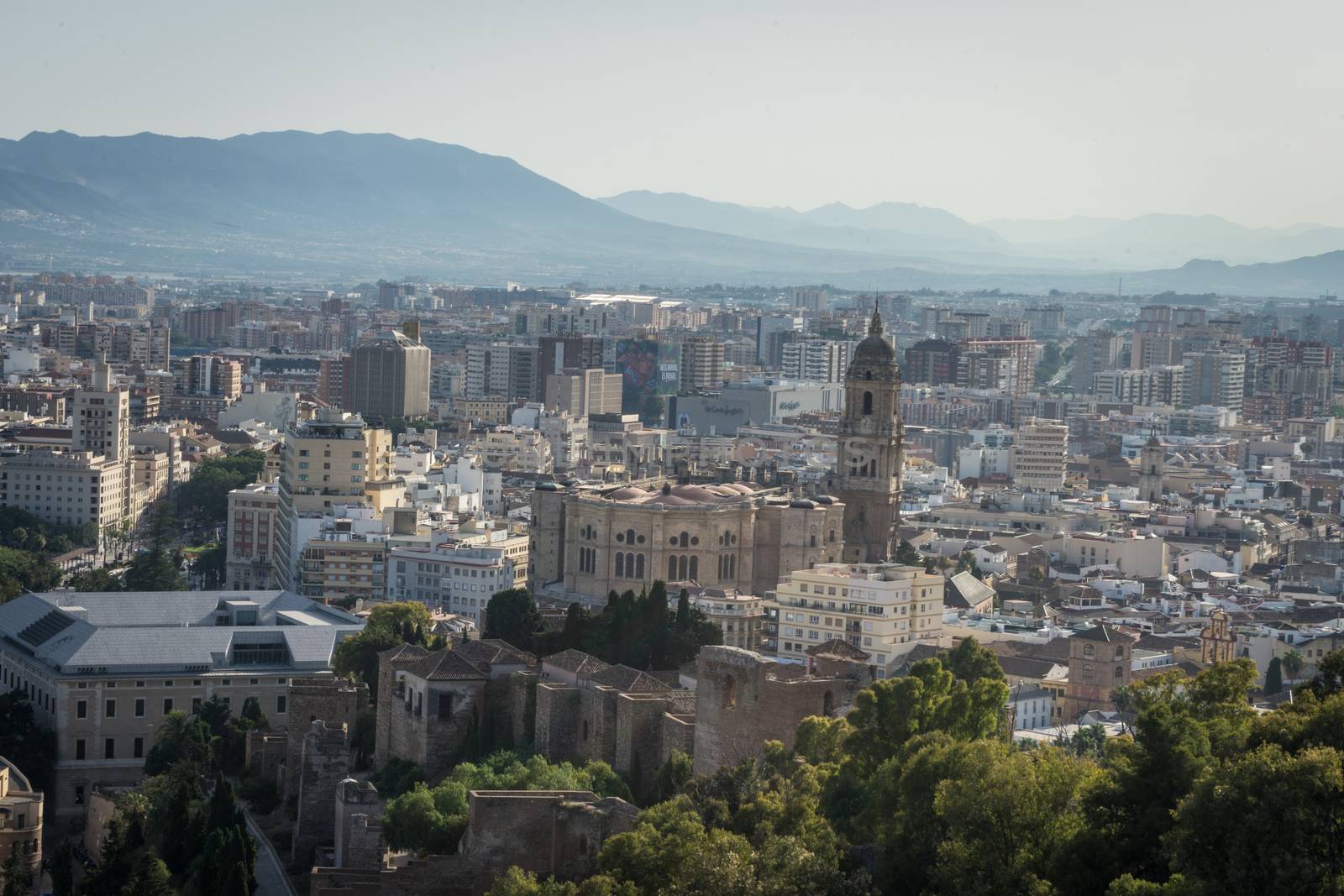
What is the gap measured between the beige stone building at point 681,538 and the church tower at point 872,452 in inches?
132

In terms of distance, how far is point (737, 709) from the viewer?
101 feet

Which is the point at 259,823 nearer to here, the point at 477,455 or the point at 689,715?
the point at 689,715

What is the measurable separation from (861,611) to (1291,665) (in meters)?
7.69

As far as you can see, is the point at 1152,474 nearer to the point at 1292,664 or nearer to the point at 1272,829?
the point at 1292,664

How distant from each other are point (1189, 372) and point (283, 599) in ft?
313

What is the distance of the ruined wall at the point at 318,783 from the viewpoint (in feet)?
107

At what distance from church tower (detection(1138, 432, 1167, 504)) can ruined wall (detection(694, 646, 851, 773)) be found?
1992 inches

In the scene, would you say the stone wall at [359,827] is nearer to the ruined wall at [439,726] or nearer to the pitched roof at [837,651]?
the ruined wall at [439,726]

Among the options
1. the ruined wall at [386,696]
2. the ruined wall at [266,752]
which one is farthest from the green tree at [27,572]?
the ruined wall at [386,696]

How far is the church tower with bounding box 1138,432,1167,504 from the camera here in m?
82.5

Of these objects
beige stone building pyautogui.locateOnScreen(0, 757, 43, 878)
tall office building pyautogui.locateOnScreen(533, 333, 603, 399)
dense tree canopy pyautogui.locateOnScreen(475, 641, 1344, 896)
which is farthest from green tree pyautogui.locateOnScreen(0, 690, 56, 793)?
tall office building pyautogui.locateOnScreen(533, 333, 603, 399)

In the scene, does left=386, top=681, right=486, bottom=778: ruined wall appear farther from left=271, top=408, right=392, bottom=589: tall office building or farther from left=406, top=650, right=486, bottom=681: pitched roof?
left=271, top=408, right=392, bottom=589: tall office building

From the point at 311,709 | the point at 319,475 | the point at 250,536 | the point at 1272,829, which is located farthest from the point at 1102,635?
the point at 250,536

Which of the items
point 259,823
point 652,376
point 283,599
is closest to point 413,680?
point 259,823
